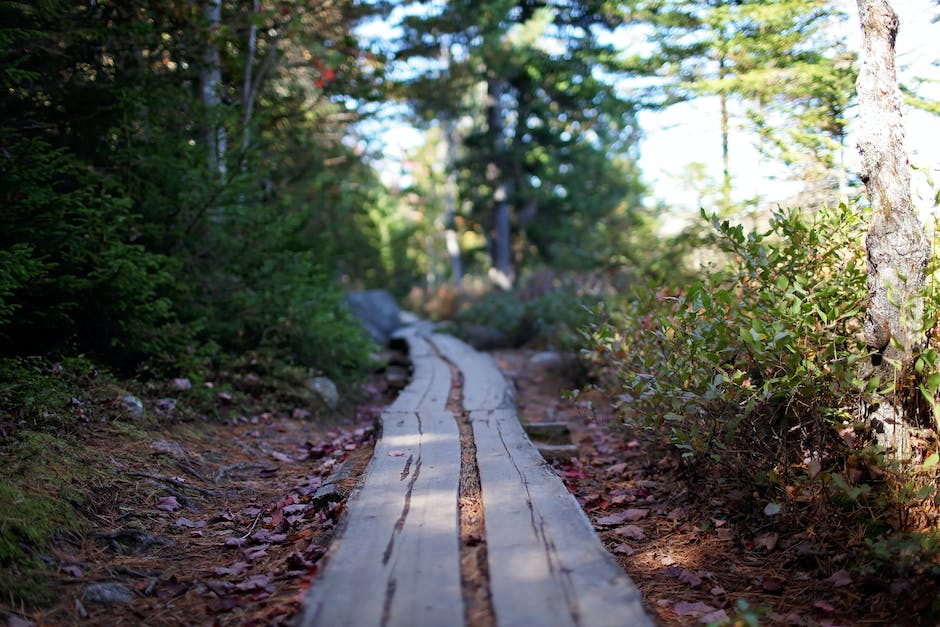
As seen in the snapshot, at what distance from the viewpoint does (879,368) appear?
3.06 meters

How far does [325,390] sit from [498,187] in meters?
13.8

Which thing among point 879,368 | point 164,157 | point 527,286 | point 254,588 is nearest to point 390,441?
point 254,588

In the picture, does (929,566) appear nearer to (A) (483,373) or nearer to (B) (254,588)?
(B) (254,588)

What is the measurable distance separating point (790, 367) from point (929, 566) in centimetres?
105

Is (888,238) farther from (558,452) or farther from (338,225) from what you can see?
(338,225)

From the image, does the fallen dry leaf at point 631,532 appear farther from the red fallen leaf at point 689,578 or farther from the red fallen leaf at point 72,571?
the red fallen leaf at point 72,571

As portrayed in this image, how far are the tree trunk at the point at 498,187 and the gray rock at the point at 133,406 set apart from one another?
14533 millimetres

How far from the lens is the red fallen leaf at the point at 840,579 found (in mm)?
2703

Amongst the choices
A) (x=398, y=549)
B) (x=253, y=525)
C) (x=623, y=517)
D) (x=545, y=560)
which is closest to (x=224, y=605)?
(x=398, y=549)

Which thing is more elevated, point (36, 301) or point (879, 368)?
point (36, 301)

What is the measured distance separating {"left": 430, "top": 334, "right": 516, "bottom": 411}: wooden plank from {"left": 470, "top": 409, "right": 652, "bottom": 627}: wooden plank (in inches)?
88.2

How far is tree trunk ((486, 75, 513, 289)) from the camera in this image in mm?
19188

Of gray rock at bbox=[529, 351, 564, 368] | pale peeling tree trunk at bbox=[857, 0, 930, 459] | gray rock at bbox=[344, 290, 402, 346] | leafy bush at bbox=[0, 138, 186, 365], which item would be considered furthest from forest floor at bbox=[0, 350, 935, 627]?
gray rock at bbox=[344, 290, 402, 346]

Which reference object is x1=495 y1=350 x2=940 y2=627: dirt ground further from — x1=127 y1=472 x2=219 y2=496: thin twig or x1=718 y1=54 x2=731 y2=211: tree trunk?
x1=718 y1=54 x2=731 y2=211: tree trunk
